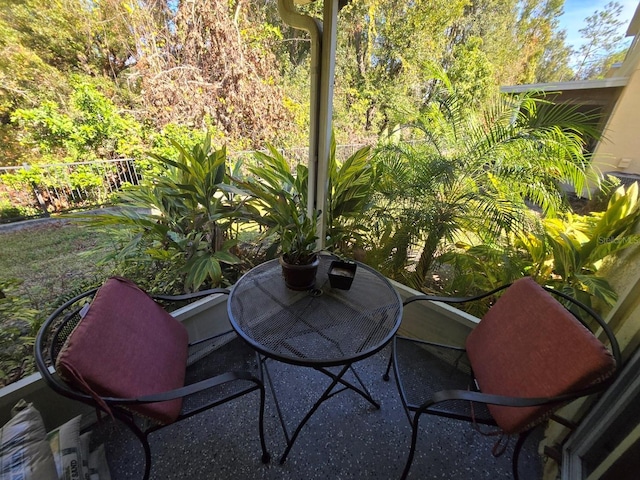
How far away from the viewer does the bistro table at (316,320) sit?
103 cm

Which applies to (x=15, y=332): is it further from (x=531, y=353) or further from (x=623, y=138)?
(x=623, y=138)

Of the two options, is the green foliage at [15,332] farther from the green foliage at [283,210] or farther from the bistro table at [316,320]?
the green foliage at [283,210]

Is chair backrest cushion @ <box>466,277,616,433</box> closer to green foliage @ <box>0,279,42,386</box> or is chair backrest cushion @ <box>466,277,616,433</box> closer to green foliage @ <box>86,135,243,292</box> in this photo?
green foliage @ <box>86,135,243,292</box>

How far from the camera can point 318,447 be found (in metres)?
1.28

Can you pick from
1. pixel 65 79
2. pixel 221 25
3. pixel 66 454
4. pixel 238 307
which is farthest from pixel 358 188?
pixel 221 25

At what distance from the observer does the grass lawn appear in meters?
1.44

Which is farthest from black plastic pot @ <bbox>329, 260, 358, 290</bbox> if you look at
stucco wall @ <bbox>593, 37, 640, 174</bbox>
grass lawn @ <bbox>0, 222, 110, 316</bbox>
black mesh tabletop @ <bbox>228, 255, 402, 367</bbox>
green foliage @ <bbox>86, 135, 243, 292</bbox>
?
stucco wall @ <bbox>593, 37, 640, 174</bbox>

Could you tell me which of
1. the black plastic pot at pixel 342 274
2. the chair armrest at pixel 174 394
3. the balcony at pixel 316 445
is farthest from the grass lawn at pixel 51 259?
the black plastic pot at pixel 342 274

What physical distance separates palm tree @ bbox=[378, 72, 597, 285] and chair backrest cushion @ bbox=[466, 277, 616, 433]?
75cm

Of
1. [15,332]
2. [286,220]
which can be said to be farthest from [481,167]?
[15,332]

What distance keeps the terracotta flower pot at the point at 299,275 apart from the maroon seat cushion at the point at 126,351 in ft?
1.94

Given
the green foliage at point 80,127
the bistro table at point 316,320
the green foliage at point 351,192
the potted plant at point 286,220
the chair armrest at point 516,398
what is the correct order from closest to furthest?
the chair armrest at point 516,398 → the bistro table at point 316,320 → the potted plant at point 286,220 → the green foliage at point 80,127 → the green foliage at point 351,192

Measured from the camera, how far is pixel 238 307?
4.11 feet

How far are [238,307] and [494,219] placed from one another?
5.45 ft
